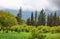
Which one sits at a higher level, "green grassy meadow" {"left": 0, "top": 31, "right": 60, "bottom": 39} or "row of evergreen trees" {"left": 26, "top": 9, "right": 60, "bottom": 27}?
"row of evergreen trees" {"left": 26, "top": 9, "right": 60, "bottom": 27}

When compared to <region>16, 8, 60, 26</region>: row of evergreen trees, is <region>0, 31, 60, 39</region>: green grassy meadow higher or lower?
lower

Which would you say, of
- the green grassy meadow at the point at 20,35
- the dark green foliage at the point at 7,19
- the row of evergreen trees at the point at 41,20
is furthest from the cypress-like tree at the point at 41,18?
the dark green foliage at the point at 7,19

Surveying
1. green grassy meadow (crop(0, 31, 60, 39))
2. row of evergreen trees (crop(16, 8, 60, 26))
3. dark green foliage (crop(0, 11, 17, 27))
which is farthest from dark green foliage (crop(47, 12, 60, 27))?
dark green foliage (crop(0, 11, 17, 27))

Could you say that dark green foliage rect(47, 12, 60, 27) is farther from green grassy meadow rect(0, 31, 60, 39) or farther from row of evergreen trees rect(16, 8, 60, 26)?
green grassy meadow rect(0, 31, 60, 39)

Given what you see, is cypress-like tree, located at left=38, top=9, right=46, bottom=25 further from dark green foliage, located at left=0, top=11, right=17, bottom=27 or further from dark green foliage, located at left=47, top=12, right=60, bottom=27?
dark green foliage, located at left=0, top=11, right=17, bottom=27

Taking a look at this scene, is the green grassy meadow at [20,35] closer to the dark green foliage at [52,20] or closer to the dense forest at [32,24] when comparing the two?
the dense forest at [32,24]

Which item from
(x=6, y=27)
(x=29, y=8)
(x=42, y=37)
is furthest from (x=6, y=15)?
(x=42, y=37)

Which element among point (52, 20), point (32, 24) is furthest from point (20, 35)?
point (52, 20)

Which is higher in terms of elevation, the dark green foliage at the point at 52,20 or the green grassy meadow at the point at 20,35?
the dark green foliage at the point at 52,20

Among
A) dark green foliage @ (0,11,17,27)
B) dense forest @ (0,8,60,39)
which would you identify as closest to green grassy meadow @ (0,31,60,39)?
dense forest @ (0,8,60,39)

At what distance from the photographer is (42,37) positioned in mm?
1558

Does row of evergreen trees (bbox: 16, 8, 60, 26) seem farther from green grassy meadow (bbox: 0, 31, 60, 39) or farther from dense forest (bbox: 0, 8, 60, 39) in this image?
green grassy meadow (bbox: 0, 31, 60, 39)

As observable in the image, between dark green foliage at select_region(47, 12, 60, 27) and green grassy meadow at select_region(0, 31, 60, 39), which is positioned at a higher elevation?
dark green foliage at select_region(47, 12, 60, 27)

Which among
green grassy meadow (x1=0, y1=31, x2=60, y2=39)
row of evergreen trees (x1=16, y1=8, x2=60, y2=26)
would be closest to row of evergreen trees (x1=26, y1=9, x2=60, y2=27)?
row of evergreen trees (x1=16, y1=8, x2=60, y2=26)
